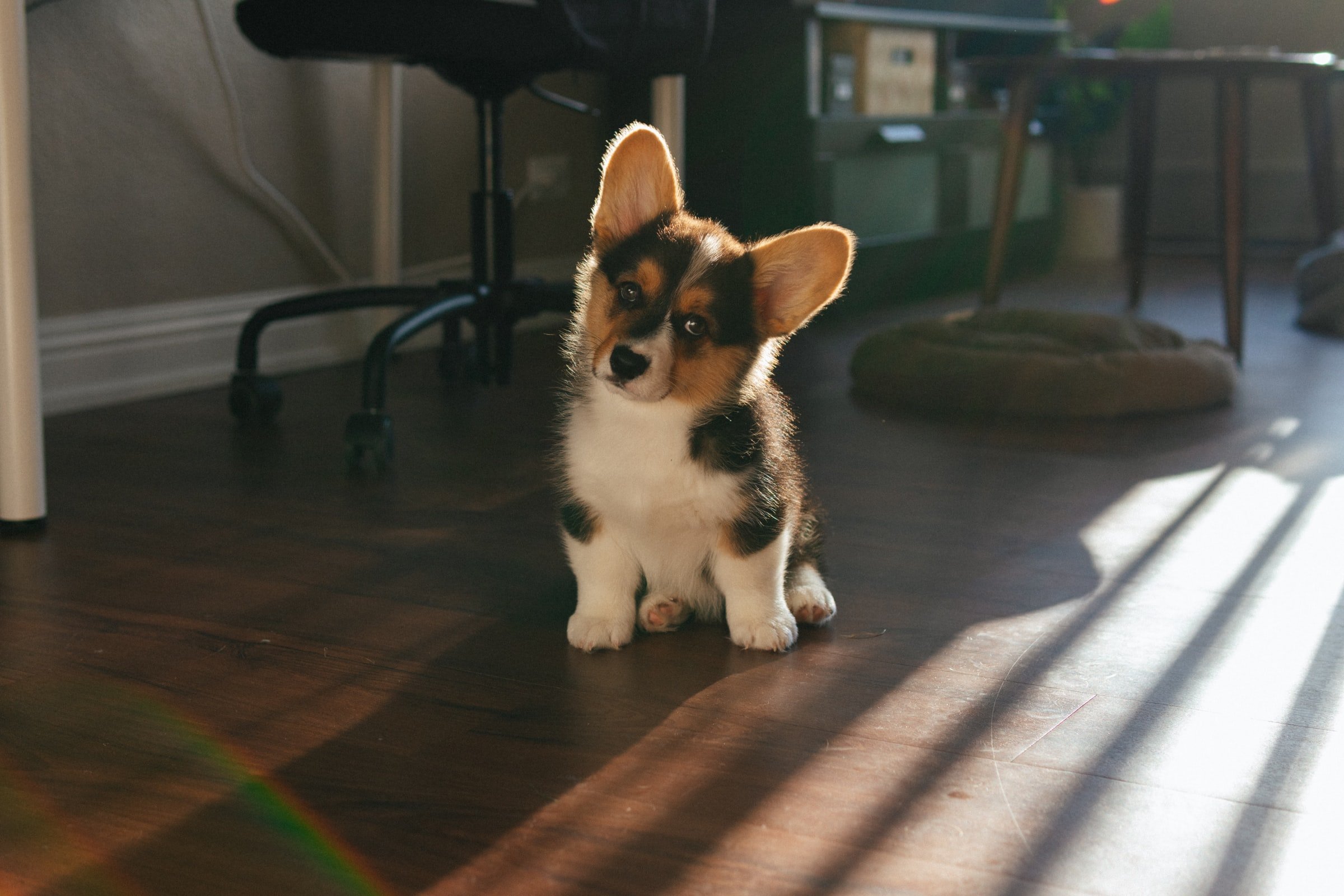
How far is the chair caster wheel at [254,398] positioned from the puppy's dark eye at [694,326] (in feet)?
4.69

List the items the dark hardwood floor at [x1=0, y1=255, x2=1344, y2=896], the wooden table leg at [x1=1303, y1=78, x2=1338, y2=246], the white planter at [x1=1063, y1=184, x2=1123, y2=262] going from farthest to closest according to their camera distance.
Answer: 1. the white planter at [x1=1063, y1=184, x2=1123, y2=262]
2. the wooden table leg at [x1=1303, y1=78, x2=1338, y2=246]
3. the dark hardwood floor at [x1=0, y1=255, x2=1344, y2=896]

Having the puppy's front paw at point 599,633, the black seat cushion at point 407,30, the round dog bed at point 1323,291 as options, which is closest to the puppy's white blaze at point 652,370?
the puppy's front paw at point 599,633

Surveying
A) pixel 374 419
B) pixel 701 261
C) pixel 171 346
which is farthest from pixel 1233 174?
pixel 171 346

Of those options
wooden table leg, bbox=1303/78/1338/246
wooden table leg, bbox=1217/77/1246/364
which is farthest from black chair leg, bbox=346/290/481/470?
wooden table leg, bbox=1303/78/1338/246

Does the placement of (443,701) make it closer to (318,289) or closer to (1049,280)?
(318,289)

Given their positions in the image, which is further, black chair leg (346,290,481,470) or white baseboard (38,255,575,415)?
white baseboard (38,255,575,415)

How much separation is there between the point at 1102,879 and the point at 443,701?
61cm

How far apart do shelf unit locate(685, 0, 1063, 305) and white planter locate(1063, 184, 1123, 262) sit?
1089 millimetres

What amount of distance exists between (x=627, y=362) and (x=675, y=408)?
0.09 metres

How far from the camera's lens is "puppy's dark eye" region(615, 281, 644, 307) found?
1.25m

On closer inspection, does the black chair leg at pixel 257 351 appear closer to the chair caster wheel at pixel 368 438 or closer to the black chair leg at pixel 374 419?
the black chair leg at pixel 374 419

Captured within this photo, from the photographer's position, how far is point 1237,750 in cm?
110

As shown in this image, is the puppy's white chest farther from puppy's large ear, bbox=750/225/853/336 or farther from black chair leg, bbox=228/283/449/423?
black chair leg, bbox=228/283/449/423

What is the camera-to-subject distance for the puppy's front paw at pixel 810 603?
1.40 metres
